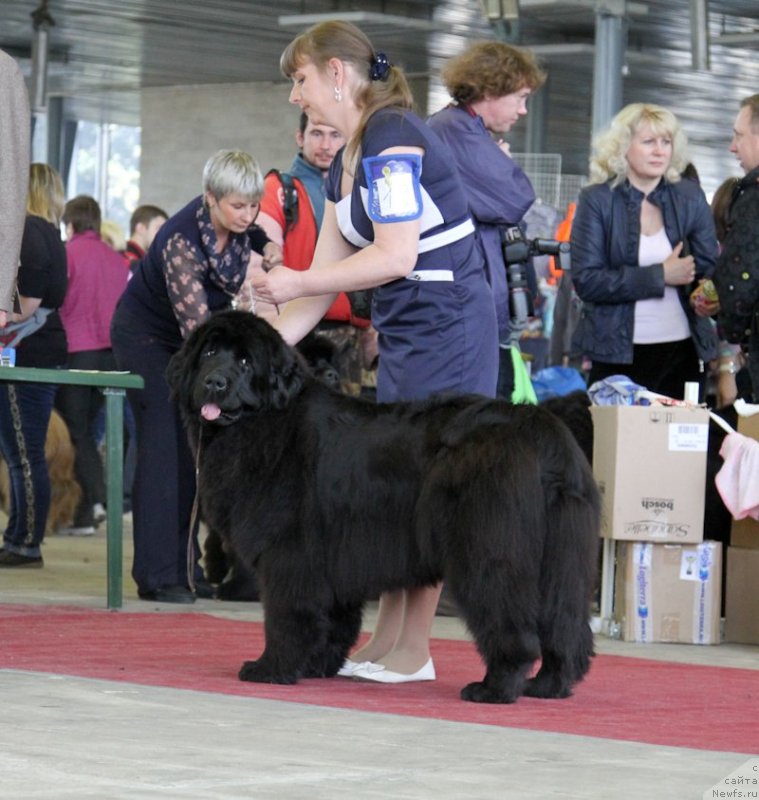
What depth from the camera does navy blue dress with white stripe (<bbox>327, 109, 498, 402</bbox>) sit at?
413cm

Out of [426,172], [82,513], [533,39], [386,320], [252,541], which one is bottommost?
[82,513]

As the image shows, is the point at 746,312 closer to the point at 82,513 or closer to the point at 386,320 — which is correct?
the point at 386,320

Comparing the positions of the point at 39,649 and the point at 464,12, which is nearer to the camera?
the point at 39,649

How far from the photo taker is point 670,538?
5660mm

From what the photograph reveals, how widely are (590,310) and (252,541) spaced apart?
2.56 m

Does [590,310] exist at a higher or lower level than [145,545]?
higher

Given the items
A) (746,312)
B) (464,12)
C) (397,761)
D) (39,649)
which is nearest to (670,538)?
(746,312)

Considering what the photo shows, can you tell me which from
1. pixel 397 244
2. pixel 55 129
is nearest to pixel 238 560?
pixel 397 244

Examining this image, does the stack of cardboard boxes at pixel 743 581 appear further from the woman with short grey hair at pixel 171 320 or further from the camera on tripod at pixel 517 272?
the woman with short grey hair at pixel 171 320

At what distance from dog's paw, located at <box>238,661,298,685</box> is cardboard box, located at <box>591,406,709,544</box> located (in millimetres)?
1826

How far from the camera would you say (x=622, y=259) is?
6.34 metres

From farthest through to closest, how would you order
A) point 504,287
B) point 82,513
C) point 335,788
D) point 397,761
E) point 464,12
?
point 464,12 < point 82,513 < point 504,287 < point 397,761 < point 335,788

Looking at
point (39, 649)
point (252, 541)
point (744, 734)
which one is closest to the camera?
point (744, 734)

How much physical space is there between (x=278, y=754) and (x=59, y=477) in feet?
20.1
